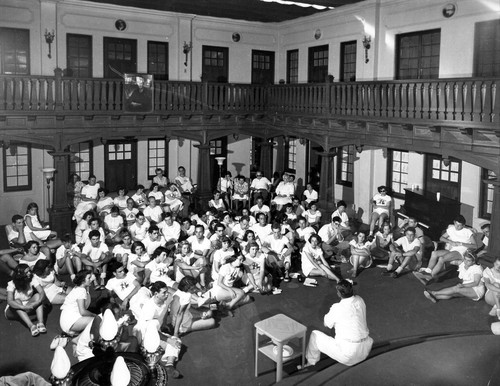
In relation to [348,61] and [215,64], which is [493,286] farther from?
[215,64]

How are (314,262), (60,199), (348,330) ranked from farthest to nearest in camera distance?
(60,199) → (314,262) → (348,330)

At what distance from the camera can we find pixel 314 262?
44.7ft

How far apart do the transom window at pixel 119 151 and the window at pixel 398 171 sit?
34.0 feet

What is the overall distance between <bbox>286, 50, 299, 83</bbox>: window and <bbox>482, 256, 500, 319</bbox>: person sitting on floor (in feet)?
47.6

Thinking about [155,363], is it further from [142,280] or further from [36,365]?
[142,280]

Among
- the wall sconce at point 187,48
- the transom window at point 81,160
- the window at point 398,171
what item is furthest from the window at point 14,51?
the window at point 398,171

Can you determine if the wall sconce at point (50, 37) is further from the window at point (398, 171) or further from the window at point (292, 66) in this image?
the window at point (398, 171)

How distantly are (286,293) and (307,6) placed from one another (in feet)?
40.3

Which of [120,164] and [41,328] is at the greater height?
[120,164]

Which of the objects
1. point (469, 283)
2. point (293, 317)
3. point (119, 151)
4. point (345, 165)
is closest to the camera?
point (293, 317)

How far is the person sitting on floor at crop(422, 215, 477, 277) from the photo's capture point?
13672 millimetres

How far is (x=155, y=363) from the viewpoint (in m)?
6.57

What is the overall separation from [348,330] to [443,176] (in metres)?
10.8

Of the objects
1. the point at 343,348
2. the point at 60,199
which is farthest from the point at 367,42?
the point at 343,348
